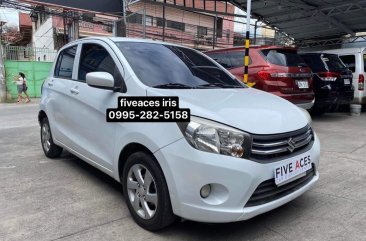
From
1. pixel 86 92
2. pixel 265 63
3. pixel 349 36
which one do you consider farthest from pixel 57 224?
pixel 349 36

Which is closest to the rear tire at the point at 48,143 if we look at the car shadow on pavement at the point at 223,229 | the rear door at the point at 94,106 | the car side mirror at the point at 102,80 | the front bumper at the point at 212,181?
the rear door at the point at 94,106

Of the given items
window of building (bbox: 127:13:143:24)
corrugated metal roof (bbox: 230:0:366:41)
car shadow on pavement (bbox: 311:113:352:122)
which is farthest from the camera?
window of building (bbox: 127:13:143:24)

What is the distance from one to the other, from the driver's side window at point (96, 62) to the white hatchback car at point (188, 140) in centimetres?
1

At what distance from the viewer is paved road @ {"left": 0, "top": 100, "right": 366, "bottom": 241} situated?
2945 millimetres

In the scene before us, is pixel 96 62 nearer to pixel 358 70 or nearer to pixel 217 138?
pixel 217 138

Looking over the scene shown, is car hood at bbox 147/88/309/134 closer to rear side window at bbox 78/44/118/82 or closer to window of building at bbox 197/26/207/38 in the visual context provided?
rear side window at bbox 78/44/118/82

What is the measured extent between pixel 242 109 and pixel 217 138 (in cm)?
48

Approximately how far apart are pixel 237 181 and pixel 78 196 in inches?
80.4

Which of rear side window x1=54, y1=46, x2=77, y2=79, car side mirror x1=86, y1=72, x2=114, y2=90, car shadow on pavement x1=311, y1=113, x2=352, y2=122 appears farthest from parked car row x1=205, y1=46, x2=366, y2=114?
car side mirror x1=86, y1=72, x2=114, y2=90

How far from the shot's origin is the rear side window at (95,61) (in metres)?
3.62

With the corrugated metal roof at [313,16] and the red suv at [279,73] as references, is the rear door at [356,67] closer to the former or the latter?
the red suv at [279,73]

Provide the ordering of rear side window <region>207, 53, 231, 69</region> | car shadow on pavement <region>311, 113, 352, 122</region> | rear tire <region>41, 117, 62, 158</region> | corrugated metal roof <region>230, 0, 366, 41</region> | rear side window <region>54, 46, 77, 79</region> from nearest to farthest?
rear side window <region>54, 46, 77, 79</region>, rear tire <region>41, 117, 62, 158</region>, rear side window <region>207, 53, 231, 69</region>, car shadow on pavement <region>311, 113, 352, 122</region>, corrugated metal roof <region>230, 0, 366, 41</region>

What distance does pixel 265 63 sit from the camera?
22.6 feet

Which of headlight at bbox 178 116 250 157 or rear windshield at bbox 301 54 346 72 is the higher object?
rear windshield at bbox 301 54 346 72
